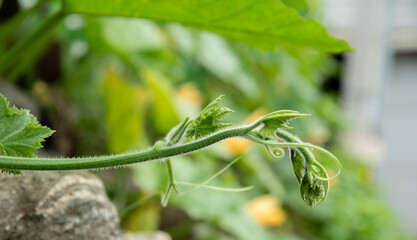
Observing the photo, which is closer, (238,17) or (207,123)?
(207,123)

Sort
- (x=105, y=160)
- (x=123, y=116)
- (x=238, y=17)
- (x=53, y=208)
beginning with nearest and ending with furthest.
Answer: (x=105, y=160)
(x=53, y=208)
(x=238, y=17)
(x=123, y=116)

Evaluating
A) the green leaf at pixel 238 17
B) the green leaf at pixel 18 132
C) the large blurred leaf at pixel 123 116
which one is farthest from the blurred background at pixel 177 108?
the green leaf at pixel 18 132

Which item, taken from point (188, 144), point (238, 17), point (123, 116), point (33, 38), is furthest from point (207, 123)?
point (123, 116)

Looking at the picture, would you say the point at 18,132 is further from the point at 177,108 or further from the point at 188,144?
the point at 177,108

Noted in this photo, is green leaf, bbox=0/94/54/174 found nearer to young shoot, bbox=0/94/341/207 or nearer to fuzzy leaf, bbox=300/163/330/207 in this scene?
young shoot, bbox=0/94/341/207

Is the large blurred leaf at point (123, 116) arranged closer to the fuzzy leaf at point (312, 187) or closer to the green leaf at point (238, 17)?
the green leaf at point (238, 17)

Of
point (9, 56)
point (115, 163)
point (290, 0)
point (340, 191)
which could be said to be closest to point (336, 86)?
point (340, 191)

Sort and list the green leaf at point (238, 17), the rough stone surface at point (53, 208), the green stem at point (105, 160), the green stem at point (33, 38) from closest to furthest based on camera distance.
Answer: the green stem at point (105, 160) → the rough stone surface at point (53, 208) → the green leaf at point (238, 17) → the green stem at point (33, 38)
